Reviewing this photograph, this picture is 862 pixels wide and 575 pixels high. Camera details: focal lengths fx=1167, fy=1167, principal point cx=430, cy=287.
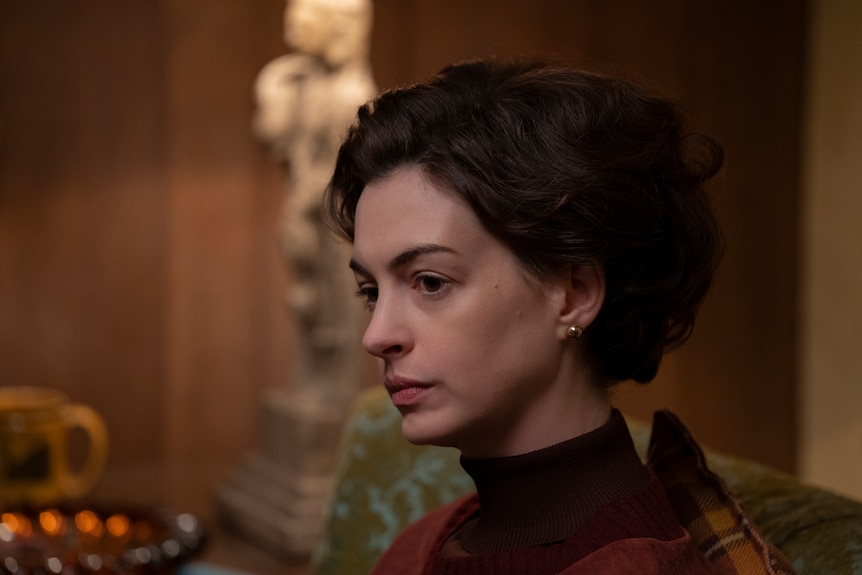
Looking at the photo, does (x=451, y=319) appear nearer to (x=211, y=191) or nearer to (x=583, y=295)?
(x=583, y=295)

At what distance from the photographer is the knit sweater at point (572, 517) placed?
808 mm

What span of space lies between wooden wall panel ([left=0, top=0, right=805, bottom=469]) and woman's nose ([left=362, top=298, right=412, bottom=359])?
2.03 m

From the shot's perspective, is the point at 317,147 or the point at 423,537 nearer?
the point at 423,537

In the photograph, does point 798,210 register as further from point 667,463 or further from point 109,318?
point 667,463

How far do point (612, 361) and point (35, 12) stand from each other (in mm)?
2308

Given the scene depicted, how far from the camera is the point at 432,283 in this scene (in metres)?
0.86

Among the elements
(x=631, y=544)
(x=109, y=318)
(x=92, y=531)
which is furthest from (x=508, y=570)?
(x=109, y=318)

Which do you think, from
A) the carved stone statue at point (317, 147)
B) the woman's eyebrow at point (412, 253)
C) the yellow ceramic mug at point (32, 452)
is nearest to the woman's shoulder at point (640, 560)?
the woman's eyebrow at point (412, 253)

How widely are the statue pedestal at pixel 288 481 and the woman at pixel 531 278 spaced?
1660 millimetres

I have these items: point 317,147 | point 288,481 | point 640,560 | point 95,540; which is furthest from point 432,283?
point 288,481

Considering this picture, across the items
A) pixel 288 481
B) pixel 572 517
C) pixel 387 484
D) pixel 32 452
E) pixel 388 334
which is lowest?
pixel 288 481

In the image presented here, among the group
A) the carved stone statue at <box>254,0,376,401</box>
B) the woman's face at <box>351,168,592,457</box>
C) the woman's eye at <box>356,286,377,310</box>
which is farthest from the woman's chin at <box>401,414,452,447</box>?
the carved stone statue at <box>254,0,376,401</box>

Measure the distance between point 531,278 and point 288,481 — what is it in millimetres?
1876

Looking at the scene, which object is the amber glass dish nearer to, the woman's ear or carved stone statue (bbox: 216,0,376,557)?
the woman's ear
